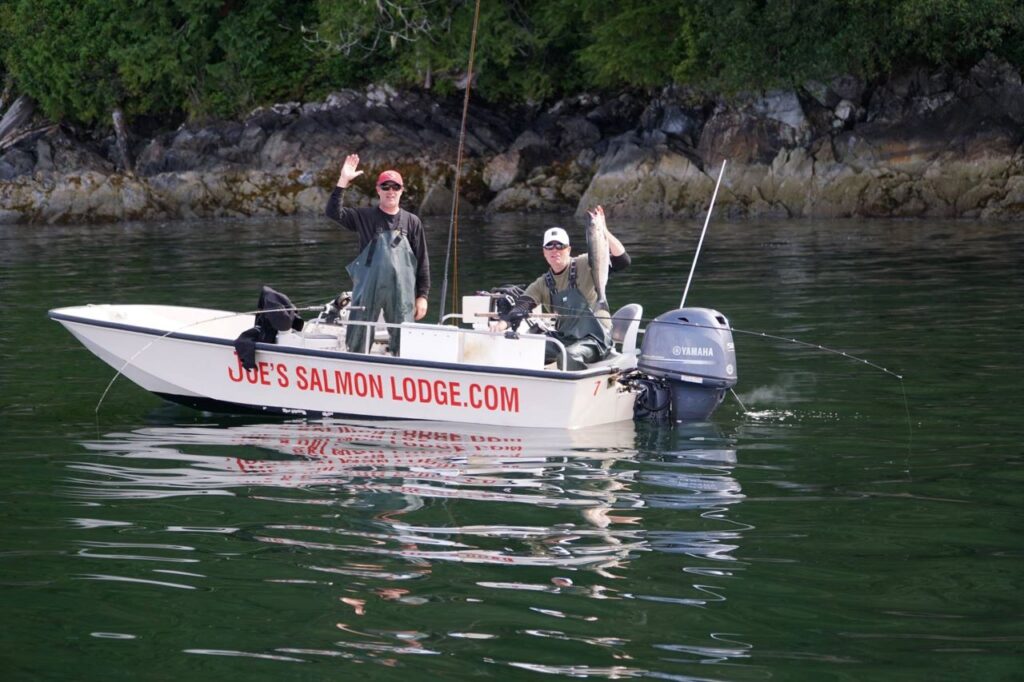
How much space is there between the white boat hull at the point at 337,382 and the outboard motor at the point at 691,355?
367 millimetres

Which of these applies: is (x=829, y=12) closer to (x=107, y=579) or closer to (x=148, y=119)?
(x=148, y=119)

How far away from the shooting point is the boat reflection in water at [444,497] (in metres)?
6.68

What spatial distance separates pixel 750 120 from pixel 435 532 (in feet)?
92.0

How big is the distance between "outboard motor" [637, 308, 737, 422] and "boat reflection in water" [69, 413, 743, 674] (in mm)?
321

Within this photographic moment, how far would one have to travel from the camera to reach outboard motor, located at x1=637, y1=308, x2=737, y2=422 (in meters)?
10.2

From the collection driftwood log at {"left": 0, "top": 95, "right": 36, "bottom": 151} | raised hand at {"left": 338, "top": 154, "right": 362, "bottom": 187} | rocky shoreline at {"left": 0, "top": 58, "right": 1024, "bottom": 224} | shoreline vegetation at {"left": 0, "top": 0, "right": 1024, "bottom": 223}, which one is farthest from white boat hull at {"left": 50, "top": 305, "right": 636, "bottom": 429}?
driftwood log at {"left": 0, "top": 95, "right": 36, "bottom": 151}

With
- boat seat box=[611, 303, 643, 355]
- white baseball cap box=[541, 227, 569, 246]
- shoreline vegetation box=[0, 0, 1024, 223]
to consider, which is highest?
shoreline vegetation box=[0, 0, 1024, 223]

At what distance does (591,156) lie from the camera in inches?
1469

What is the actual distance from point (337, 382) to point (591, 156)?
27156mm

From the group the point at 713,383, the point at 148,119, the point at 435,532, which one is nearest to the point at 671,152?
the point at 148,119

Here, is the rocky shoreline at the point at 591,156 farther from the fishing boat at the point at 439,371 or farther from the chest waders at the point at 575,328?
the fishing boat at the point at 439,371

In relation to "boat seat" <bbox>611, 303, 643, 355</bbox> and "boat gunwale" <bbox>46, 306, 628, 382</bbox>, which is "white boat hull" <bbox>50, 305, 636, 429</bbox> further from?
"boat seat" <bbox>611, 303, 643, 355</bbox>

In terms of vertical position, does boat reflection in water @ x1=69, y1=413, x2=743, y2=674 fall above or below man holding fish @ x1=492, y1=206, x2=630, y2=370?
below

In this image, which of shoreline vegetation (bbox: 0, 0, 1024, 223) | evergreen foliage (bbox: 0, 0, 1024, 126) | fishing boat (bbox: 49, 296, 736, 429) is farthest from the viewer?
evergreen foliage (bbox: 0, 0, 1024, 126)
